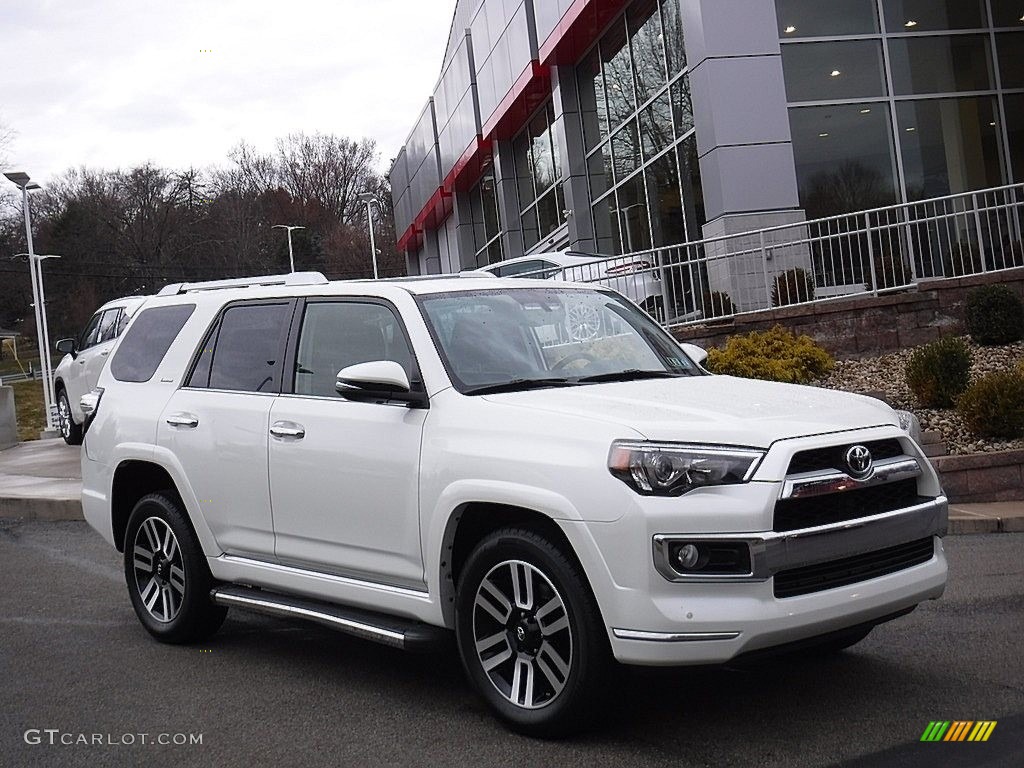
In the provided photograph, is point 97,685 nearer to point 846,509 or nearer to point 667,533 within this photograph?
point 667,533

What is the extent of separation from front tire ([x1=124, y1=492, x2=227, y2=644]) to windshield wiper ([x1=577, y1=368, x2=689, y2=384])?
246 cm

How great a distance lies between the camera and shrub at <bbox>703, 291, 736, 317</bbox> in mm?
15969

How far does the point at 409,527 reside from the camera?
5074mm

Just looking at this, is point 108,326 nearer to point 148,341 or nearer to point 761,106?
point 761,106

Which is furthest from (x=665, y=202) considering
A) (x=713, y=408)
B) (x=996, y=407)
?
(x=713, y=408)

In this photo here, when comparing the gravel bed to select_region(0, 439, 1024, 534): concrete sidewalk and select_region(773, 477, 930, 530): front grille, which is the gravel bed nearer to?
select_region(0, 439, 1024, 534): concrete sidewalk

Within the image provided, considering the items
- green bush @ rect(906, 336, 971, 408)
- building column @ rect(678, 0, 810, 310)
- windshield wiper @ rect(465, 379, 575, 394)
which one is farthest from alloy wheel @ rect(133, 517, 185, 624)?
building column @ rect(678, 0, 810, 310)

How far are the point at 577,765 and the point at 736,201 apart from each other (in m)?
14.9

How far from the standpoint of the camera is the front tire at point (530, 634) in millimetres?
4379

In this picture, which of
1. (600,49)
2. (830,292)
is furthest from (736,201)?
(600,49)

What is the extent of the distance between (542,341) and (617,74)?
2021 centimetres

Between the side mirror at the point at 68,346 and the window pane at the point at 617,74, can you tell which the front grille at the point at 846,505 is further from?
the window pane at the point at 617,74

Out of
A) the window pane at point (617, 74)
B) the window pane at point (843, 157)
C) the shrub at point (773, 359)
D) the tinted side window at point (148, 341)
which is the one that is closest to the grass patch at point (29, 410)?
the window pane at point (617, 74)

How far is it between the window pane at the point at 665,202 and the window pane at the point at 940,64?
4.11 meters
